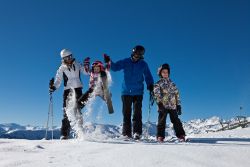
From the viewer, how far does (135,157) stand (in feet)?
19.4

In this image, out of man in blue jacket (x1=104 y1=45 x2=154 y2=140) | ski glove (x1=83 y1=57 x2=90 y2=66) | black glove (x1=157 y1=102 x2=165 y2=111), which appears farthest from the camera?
ski glove (x1=83 y1=57 x2=90 y2=66)

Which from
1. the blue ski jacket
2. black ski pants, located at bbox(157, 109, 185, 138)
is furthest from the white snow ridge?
the blue ski jacket

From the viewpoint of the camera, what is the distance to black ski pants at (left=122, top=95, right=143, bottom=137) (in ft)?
35.5

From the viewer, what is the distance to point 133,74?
445 inches

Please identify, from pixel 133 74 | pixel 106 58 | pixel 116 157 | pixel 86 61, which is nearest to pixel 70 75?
pixel 86 61

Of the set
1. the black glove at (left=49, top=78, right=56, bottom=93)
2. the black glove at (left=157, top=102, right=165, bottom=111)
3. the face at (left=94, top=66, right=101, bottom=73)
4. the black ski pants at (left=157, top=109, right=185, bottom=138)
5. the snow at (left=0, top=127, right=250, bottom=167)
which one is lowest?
the snow at (left=0, top=127, right=250, bottom=167)

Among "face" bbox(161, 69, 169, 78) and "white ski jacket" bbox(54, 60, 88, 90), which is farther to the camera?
"white ski jacket" bbox(54, 60, 88, 90)

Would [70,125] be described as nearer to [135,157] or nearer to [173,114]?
[173,114]

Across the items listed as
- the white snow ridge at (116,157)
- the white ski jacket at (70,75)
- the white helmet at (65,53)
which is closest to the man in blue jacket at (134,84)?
the white ski jacket at (70,75)

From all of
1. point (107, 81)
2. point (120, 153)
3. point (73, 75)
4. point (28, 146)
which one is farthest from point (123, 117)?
point (120, 153)

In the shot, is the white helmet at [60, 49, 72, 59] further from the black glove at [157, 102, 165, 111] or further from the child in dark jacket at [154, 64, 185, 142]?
the black glove at [157, 102, 165, 111]

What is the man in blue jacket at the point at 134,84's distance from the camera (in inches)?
430

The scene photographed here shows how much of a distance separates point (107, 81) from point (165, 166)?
578 cm

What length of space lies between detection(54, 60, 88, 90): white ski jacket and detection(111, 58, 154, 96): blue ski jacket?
39.5 inches
